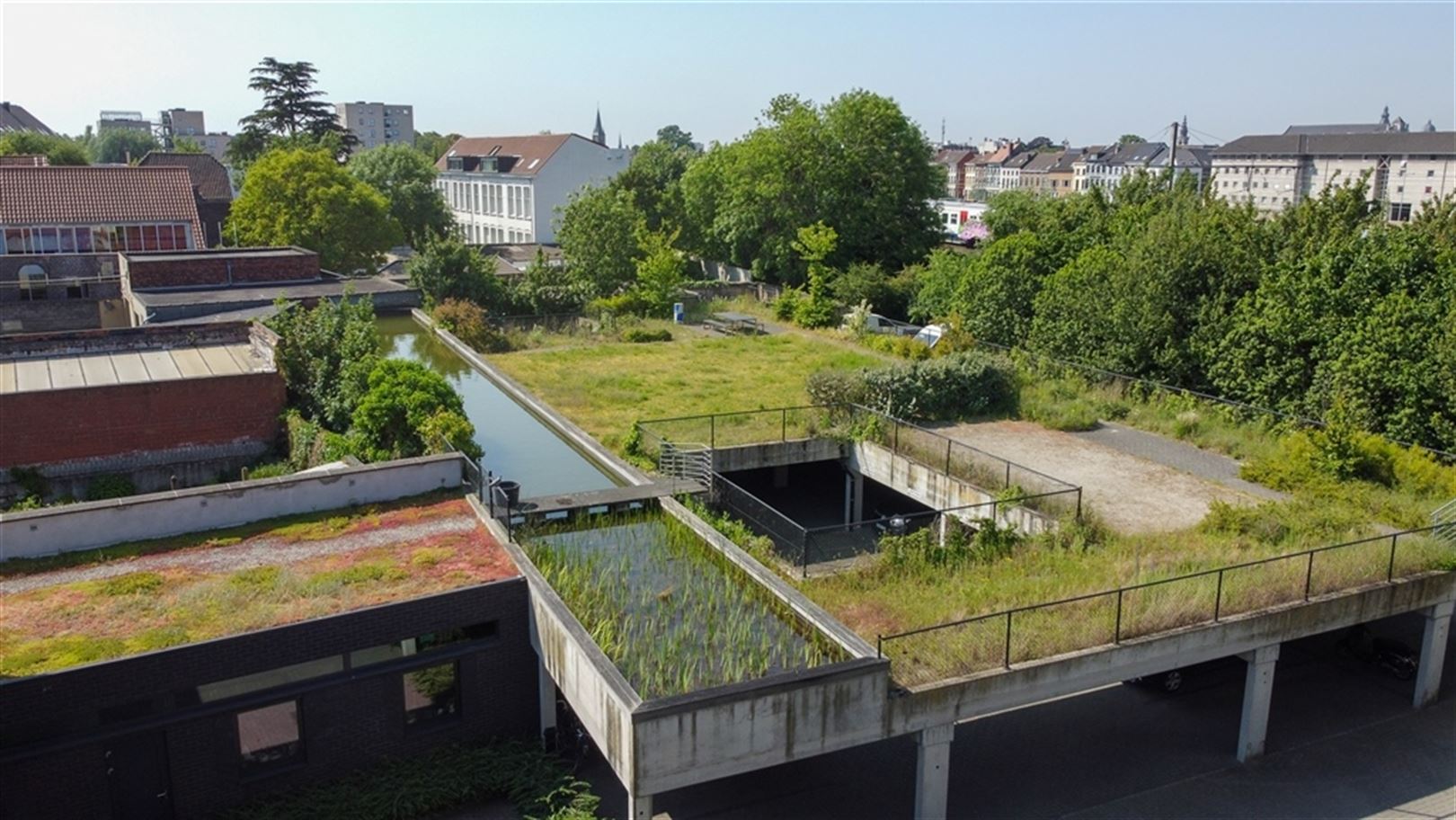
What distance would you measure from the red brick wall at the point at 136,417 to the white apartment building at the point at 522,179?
36801 millimetres

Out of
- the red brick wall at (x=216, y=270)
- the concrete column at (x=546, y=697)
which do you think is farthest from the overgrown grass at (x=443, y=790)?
the red brick wall at (x=216, y=270)

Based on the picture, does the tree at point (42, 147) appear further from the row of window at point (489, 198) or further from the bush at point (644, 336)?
the bush at point (644, 336)

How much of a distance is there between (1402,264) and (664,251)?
25294 mm

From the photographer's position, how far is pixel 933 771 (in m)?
11.6

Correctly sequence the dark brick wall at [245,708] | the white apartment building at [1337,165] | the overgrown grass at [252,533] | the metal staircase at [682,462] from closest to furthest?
the dark brick wall at [245,708]
the overgrown grass at [252,533]
the metal staircase at [682,462]
the white apartment building at [1337,165]

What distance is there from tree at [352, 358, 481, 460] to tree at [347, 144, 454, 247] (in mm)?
39293

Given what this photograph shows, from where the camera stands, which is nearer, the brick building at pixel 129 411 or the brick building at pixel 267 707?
the brick building at pixel 267 707

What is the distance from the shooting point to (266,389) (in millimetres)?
22141

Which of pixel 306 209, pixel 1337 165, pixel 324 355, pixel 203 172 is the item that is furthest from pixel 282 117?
pixel 1337 165

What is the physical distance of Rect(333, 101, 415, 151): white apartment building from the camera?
6368 inches

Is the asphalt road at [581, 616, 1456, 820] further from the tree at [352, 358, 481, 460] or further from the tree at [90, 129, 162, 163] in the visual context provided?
the tree at [90, 129, 162, 163]

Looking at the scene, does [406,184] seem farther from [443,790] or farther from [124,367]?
[443,790]

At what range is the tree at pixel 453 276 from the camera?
1484 inches

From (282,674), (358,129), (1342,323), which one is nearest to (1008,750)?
(282,674)
